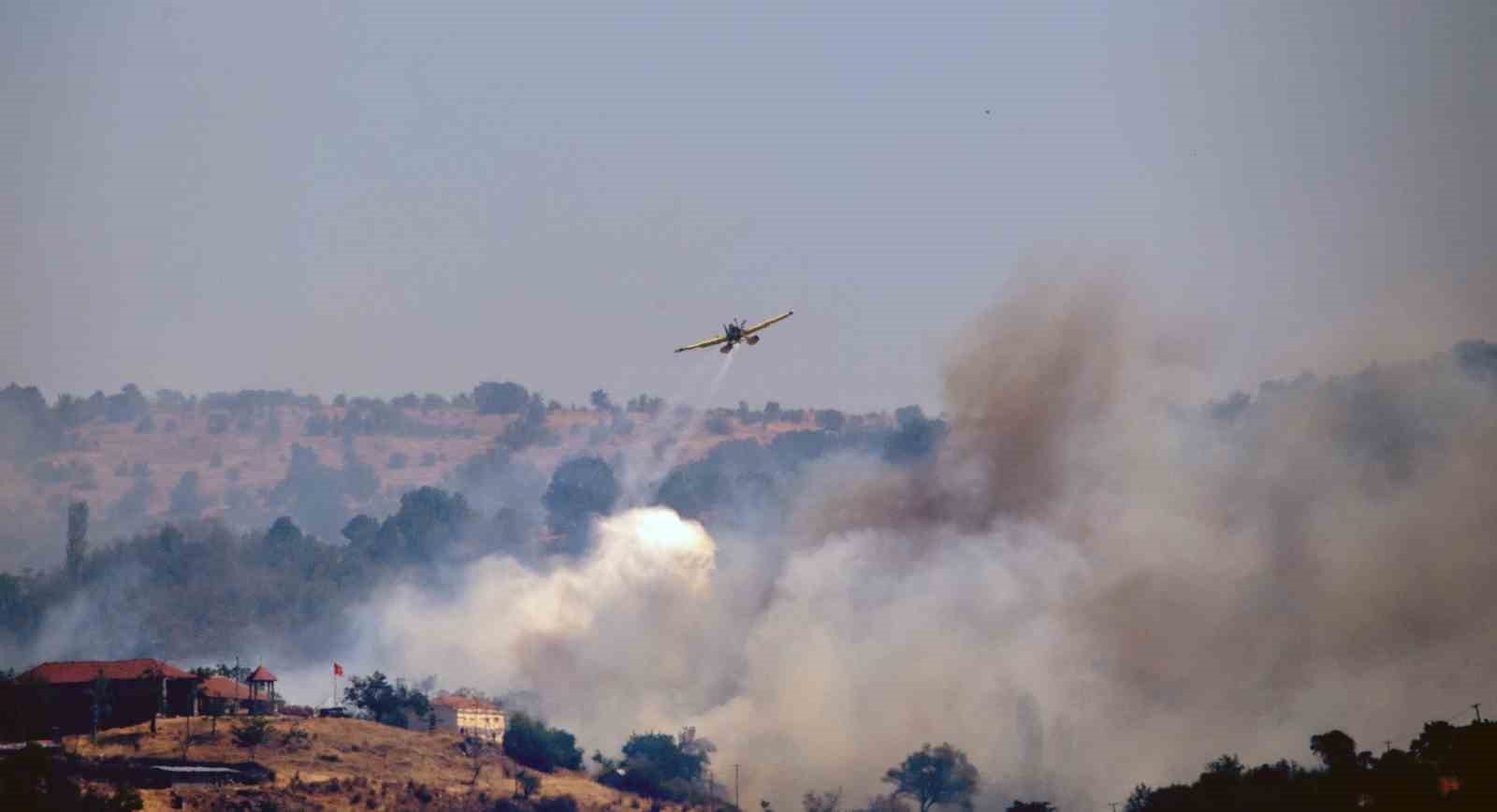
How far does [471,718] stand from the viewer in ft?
567

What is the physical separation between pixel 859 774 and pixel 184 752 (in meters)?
44.6

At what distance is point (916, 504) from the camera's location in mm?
172625

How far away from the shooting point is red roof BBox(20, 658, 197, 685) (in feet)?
510

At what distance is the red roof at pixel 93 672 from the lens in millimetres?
155375

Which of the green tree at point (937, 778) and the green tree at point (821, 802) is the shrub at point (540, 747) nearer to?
the green tree at point (821, 802)

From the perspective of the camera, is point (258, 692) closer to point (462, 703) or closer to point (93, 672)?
point (462, 703)

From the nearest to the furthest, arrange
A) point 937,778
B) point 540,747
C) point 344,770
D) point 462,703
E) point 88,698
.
Answer: point 344,770 → point 937,778 → point 88,698 → point 540,747 → point 462,703

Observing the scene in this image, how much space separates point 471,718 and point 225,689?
18.1 metres

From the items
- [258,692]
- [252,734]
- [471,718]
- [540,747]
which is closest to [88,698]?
[252,734]

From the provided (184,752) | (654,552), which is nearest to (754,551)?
(654,552)

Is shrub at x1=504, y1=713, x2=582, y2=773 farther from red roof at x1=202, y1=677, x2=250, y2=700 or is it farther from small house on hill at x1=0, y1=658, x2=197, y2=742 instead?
small house on hill at x1=0, y1=658, x2=197, y2=742

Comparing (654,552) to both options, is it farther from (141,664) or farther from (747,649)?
(141,664)

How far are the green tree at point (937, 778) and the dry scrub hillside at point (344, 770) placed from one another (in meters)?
17.4

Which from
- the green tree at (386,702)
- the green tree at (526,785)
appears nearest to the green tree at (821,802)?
the green tree at (526,785)
